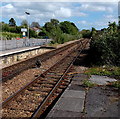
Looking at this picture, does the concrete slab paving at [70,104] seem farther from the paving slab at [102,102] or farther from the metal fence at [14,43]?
the metal fence at [14,43]

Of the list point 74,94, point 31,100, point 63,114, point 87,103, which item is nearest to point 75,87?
point 74,94

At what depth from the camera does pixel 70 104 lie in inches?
202

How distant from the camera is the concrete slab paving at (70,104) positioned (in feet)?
15.6

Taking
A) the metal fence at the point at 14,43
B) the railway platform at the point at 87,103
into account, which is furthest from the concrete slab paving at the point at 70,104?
the metal fence at the point at 14,43

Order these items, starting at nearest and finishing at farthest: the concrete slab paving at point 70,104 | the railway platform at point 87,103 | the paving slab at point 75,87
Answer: the railway platform at point 87,103, the concrete slab paving at point 70,104, the paving slab at point 75,87

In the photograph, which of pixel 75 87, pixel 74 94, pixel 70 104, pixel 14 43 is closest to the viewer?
pixel 70 104

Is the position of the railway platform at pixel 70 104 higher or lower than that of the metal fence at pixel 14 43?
lower

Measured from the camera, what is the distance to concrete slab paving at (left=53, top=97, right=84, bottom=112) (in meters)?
4.75

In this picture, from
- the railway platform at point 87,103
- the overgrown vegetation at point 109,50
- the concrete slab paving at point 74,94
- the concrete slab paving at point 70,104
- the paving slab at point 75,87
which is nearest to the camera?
the railway platform at point 87,103

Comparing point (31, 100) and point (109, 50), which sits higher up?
point (109, 50)

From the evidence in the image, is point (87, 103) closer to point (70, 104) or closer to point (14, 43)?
point (70, 104)

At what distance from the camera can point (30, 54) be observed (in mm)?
19625

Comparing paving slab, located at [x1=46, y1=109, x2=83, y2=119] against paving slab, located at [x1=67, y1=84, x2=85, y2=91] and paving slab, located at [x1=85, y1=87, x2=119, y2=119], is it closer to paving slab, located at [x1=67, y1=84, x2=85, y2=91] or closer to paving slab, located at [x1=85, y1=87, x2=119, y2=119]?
paving slab, located at [x1=85, y1=87, x2=119, y2=119]

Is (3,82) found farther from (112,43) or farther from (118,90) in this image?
(112,43)
